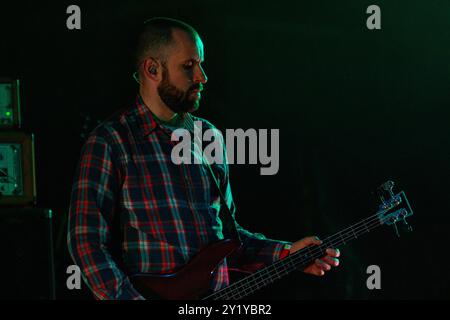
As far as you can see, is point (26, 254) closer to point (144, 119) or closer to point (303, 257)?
point (144, 119)

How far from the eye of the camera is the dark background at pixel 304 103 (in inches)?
98.0

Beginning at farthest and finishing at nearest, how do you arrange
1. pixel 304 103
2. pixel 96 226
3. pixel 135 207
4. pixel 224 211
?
pixel 304 103
pixel 224 211
pixel 135 207
pixel 96 226

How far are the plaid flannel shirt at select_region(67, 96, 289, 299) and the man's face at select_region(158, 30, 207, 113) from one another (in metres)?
0.11

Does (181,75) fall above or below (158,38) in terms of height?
below

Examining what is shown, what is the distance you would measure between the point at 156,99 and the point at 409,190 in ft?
4.80

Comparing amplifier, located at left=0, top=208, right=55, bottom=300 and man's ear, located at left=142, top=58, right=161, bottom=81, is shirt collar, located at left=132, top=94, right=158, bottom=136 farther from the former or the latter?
amplifier, located at left=0, top=208, right=55, bottom=300

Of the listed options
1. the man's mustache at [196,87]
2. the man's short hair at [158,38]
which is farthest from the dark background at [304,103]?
the man's mustache at [196,87]

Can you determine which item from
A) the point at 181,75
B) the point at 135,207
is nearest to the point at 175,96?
the point at 181,75

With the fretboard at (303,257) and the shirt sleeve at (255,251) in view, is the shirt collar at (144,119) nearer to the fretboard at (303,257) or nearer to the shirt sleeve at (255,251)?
the shirt sleeve at (255,251)

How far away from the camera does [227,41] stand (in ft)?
8.53

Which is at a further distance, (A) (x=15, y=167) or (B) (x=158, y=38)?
(A) (x=15, y=167)

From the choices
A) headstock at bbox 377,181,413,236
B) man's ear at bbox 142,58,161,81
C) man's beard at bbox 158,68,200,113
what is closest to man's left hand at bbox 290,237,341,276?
headstock at bbox 377,181,413,236

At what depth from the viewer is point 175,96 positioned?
1.99 meters

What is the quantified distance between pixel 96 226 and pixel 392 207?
3.58 ft
